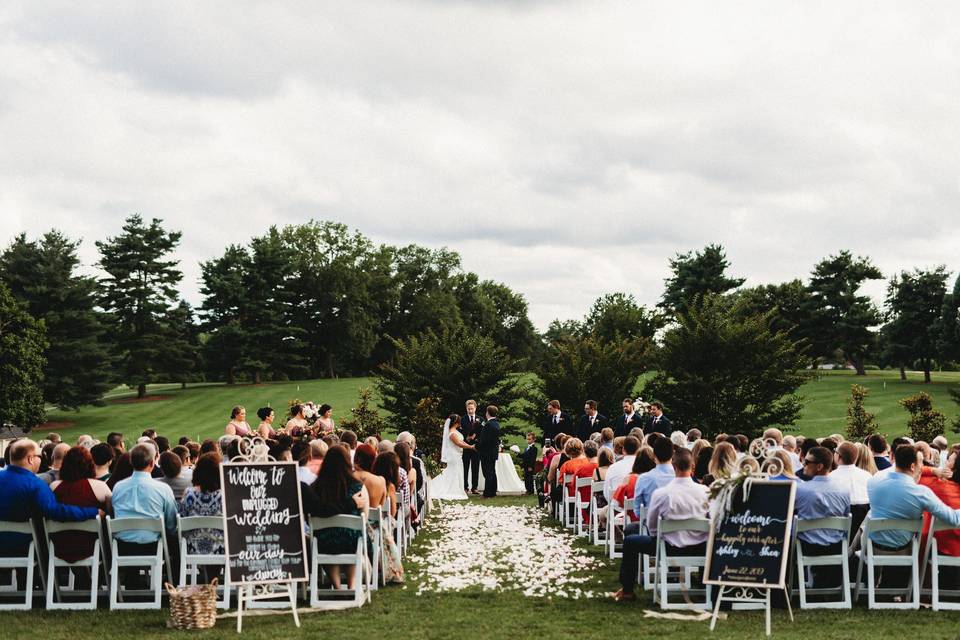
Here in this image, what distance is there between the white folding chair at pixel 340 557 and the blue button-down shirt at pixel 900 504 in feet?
16.6

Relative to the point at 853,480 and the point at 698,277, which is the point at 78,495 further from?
the point at 698,277

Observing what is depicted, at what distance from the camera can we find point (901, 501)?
892 centimetres

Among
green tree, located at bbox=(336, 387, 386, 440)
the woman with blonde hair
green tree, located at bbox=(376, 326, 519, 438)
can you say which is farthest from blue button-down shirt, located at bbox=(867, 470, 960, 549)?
green tree, located at bbox=(376, 326, 519, 438)

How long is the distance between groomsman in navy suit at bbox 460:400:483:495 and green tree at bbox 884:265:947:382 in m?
50.0

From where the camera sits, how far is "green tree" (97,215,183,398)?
68.1 meters

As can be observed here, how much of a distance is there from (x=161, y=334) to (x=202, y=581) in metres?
62.7

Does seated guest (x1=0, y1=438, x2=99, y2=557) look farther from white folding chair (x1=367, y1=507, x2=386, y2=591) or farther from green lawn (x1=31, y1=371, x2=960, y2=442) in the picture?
green lawn (x1=31, y1=371, x2=960, y2=442)

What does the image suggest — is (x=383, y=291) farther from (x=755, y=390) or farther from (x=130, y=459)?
(x=130, y=459)

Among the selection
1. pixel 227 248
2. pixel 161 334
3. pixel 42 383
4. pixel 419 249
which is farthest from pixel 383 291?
pixel 42 383

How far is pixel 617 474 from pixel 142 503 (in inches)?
242

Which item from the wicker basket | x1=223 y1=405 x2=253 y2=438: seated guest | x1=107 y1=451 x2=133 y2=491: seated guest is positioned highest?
x1=223 y1=405 x2=253 y2=438: seated guest

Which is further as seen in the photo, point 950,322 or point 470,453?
point 950,322

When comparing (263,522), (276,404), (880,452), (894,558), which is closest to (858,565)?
(894,558)

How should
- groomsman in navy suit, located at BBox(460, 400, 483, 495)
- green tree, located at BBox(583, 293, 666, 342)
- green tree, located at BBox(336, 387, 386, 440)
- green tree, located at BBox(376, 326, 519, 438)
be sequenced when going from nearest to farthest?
groomsman in navy suit, located at BBox(460, 400, 483, 495)
green tree, located at BBox(336, 387, 386, 440)
green tree, located at BBox(376, 326, 519, 438)
green tree, located at BBox(583, 293, 666, 342)
